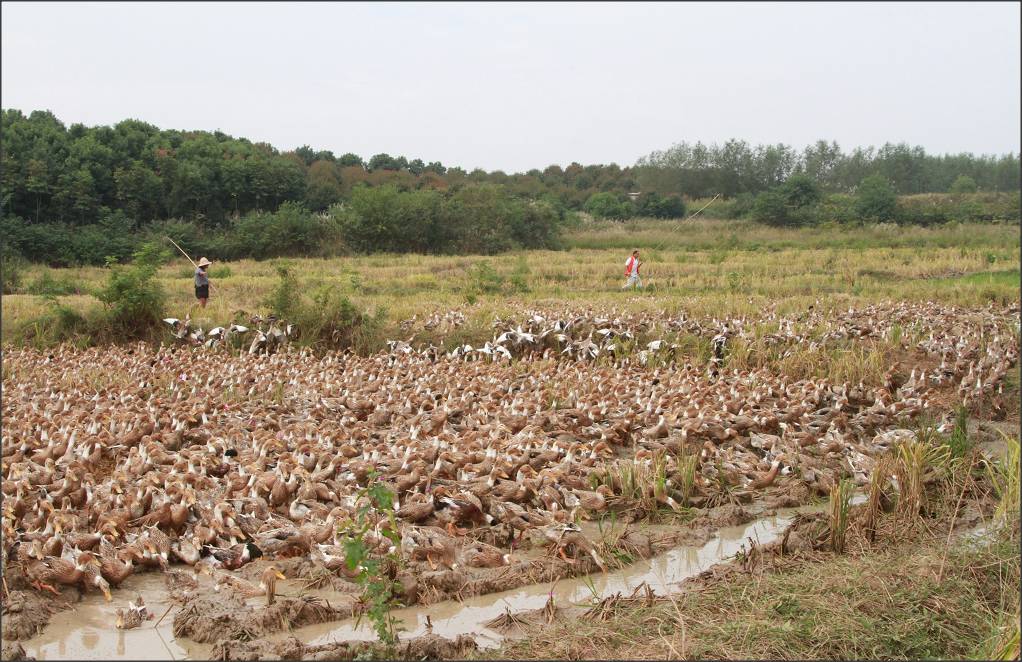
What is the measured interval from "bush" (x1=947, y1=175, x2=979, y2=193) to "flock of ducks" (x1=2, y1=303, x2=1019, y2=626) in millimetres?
22897

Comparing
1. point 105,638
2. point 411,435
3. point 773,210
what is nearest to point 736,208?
point 773,210

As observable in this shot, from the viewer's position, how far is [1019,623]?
3.56 m

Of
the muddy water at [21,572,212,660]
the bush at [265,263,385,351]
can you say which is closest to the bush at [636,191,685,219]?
the bush at [265,263,385,351]

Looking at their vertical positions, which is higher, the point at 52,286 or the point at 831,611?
the point at 52,286

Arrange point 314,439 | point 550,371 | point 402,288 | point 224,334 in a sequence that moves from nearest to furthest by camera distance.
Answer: point 314,439 < point 550,371 < point 224,334 < point 402,288

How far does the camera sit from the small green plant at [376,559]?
3.94 meters

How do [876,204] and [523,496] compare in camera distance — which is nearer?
[523,496]

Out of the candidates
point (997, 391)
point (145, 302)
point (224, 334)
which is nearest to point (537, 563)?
point (997, 391)

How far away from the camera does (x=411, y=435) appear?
7.47 m

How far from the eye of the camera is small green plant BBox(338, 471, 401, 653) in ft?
12.9

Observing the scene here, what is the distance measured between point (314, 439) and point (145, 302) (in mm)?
6433

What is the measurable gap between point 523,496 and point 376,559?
168cm

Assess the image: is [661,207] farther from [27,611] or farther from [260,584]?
[27,611]

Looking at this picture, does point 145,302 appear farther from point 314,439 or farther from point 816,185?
point 816,185
